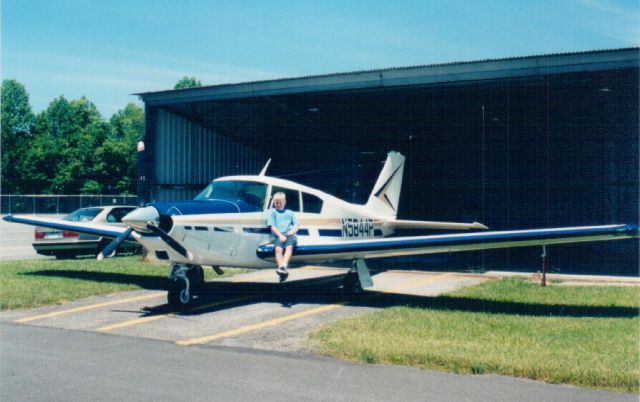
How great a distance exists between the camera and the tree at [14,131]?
61584 millimetres

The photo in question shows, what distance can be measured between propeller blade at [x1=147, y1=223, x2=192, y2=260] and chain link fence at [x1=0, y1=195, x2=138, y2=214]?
44.8 m

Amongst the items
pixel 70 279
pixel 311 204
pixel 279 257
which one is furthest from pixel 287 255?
pixel 70 279

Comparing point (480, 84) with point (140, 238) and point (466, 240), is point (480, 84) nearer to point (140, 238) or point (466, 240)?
point (466, 240)

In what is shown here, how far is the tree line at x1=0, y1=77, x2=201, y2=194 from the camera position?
62844 mm

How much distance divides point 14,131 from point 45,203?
2230 centimetres

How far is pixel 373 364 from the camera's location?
6.22m

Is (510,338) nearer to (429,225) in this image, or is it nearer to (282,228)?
(282,228)

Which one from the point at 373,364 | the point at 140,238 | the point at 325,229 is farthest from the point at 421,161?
the point at 373,364

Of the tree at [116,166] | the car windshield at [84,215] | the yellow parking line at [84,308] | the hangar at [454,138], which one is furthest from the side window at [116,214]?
the tree at [116,166]

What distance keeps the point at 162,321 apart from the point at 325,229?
4303mm

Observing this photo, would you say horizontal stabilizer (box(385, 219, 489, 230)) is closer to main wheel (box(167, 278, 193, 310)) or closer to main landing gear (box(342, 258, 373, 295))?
main landing gear (box(342, 258, 373, 295))

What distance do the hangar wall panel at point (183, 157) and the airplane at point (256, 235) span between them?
8.49 metres

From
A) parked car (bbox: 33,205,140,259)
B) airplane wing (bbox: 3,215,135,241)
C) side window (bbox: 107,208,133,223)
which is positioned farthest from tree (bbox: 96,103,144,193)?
airplane wing (bbox: 3,215,135,241)

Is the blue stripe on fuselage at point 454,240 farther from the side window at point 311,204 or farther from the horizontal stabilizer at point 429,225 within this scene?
the horizontal stabilizer at point 429,225
